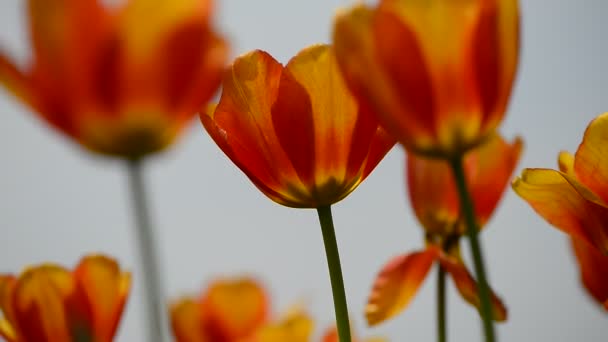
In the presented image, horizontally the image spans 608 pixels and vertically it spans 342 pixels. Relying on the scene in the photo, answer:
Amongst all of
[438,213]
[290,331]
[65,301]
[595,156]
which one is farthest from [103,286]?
[595,156]

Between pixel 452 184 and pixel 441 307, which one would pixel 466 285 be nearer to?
pixel 441 307

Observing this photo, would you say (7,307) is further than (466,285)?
Yes

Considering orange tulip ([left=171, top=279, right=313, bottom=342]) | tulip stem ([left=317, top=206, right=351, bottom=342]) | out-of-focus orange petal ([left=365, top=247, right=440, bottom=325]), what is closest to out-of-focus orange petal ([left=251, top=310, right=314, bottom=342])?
orange tulip ([left=171, top=279, right=313, bottom=342])

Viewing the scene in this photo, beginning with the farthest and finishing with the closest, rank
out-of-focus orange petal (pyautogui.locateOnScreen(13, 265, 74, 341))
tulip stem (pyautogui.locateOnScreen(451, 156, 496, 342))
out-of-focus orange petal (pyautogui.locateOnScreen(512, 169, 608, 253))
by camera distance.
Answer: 1. out-of-focus orange petal (pyautogui.locateOnScreen(13, 265, 74, 341))
2. out-of-focus orange petal (pyautogui.locateOnScreen(512, 169, 608, 253))
3. tulip stem (pyautogui.locateOnScreen(451, 156, 496, 342))

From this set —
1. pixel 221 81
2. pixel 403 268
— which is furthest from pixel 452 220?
pixel 221 81

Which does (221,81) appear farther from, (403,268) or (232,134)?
(403,268)

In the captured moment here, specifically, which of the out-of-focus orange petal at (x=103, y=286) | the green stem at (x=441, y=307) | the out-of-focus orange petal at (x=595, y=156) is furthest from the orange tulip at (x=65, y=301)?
the out-of-focus orange petal at (x=595, y=156)

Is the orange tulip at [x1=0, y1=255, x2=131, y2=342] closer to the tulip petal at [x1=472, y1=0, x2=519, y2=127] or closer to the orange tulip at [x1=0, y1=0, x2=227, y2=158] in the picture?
the orange tulip at [x1=0, y1=0, x2=227, y2=158]
